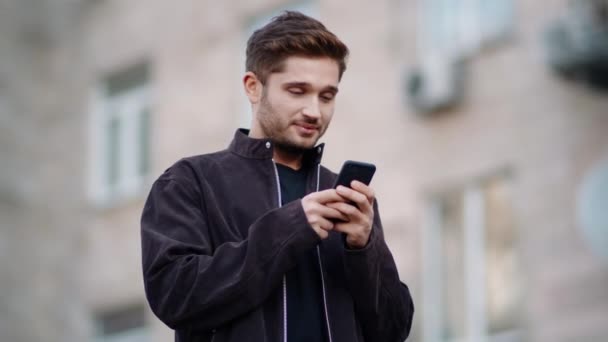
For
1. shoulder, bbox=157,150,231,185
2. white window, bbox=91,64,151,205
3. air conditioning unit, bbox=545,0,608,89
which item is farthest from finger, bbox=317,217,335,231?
white window, bbox=91,64,151,205

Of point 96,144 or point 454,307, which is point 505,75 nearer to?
Result: point 454,307

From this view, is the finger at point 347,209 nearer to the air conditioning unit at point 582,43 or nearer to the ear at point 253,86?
the ear at point 253,86

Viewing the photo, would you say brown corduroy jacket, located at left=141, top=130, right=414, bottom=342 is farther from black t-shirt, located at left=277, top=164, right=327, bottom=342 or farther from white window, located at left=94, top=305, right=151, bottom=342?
white window, located at left=94, top=305, right=151, bottom=342

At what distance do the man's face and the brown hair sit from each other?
0.06ft

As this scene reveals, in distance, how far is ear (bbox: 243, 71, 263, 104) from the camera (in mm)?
5109

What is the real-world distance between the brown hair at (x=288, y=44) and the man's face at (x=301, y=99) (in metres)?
0.02

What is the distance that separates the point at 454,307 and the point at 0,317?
22.9 feet

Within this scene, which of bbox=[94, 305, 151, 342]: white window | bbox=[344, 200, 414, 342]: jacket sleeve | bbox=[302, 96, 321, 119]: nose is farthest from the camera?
bbox=[94, 305, 151, 342]: white window

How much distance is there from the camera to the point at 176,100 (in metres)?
20.8

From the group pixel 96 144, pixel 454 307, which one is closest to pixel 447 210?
pixel 454 307

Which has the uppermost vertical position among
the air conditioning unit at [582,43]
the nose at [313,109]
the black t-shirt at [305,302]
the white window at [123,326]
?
the air conditioning unit at [582,43]

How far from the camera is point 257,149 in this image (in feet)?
16.8

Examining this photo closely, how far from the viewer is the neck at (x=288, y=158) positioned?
5.16 meters

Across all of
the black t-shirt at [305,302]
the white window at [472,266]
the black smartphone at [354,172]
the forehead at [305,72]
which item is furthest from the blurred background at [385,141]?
the black smartphone at [354,172]
